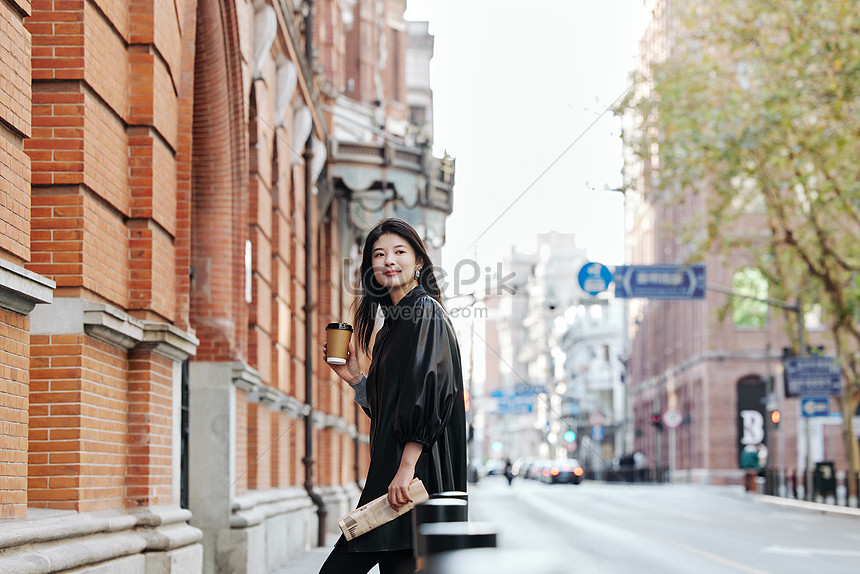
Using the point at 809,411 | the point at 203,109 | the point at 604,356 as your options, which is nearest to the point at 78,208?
the point at 203,109

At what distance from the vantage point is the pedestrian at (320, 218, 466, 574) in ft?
12.9

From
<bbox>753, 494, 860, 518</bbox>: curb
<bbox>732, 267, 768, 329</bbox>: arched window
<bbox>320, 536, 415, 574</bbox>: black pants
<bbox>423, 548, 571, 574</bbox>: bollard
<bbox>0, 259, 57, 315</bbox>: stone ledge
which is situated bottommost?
<bbox>753, 494, 860, 518</bbox>: curb

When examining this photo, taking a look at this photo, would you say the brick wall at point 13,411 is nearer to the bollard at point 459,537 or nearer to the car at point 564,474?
the bollard at point 459,537

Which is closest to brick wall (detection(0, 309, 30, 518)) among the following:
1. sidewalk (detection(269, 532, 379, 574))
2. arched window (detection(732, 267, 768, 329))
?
sidewalk (detection(269, 532, 379, 574))

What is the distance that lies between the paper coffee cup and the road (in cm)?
277

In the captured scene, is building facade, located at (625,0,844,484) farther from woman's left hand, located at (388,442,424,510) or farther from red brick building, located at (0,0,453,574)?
woman's left hand, located at (388,442,424,510)

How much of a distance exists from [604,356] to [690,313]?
143 feet

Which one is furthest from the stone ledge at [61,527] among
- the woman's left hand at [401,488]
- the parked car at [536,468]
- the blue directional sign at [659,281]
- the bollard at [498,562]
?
the parked car at [536,468]

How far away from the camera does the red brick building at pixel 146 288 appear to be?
5.04 m

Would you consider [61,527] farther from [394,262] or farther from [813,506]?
[813,506]

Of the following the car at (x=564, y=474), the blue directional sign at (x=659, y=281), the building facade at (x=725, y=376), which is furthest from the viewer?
the car at (x=564, y=474)

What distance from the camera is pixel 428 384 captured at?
12.9 ft

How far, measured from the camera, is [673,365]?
211ft

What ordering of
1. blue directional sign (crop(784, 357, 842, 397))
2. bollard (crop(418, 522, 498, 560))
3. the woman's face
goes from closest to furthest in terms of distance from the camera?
bollard (crop(418, 522, 498, 560))
the woman's face
blue directional sign (crop(784, 357, 842, 397))
